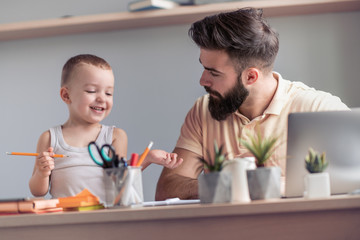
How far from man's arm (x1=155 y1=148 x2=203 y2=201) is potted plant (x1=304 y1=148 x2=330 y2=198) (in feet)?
2.70

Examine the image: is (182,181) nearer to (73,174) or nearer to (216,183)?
(73,174)

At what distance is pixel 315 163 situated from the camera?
113 centimetres

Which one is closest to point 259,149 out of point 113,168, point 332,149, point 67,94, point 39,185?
point 332,149

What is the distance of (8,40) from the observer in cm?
302

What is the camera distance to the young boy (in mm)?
2084

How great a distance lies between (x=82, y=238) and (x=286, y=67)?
201 cm

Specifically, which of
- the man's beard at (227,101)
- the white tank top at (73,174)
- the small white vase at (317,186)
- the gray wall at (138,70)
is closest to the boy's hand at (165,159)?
the white tank top at (73,174)

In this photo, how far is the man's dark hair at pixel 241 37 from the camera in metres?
2.24

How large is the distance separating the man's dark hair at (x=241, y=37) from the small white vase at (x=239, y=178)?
→ 3.84ft

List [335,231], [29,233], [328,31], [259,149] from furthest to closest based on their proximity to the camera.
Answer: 1. [328,31]
2. [259,149]
3. [29,233]
4. [335,231]

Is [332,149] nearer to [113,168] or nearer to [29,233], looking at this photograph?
[113,168]

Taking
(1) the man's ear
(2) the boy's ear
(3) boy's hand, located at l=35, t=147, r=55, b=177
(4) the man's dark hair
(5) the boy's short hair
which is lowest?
(3) boy's hand, located at l=35, t=147, r=55, b=177

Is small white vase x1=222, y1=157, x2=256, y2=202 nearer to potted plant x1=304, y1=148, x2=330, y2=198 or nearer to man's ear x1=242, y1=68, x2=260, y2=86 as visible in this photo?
potted plant x1=304, y1=148, x2=330, y2=198

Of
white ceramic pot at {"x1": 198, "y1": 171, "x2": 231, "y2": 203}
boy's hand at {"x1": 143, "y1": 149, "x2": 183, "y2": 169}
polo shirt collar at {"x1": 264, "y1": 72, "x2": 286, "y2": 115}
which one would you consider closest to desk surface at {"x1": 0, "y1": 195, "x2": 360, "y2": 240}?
white ceramic pot at {"x1": 198, "y1": 171, "x2": 231, "y2": 203}
